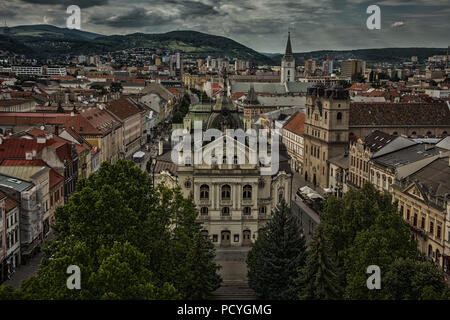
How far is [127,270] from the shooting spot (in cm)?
3161

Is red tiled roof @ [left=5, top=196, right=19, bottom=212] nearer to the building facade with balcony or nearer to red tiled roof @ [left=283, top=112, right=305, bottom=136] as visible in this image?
the building facade with balcony

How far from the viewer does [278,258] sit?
4725 centimetres

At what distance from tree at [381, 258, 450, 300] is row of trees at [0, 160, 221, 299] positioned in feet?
44.8

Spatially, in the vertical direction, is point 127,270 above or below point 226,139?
below

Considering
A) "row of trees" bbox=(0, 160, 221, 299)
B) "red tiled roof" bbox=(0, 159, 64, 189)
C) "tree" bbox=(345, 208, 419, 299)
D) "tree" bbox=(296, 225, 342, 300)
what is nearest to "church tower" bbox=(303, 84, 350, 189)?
"red tiled roof" bbox=(0, 159, 64, 189)

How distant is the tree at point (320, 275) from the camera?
4044cm

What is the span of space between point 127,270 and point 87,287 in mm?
2964

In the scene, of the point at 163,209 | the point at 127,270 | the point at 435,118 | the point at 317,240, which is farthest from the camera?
the point at 435,118

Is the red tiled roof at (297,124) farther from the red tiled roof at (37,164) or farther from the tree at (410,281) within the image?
the tree at (410,281)

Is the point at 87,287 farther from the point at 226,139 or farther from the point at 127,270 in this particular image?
the point at 226,139

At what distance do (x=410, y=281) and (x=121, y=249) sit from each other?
60.7ft

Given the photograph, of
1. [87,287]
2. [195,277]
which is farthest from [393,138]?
[87,287]

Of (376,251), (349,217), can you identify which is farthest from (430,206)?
(376,251)
